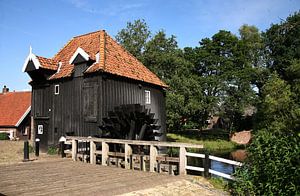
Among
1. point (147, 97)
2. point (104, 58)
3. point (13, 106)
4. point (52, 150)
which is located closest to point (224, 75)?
point (147, 97)

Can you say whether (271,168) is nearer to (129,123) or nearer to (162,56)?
(129,123)

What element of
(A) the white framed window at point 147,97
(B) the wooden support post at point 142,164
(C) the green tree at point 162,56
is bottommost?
(B) the wooden support post at point 142,164

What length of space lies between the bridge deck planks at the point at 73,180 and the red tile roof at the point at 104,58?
23.6ft

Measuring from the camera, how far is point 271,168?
255 inches

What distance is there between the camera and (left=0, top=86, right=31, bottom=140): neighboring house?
101ft

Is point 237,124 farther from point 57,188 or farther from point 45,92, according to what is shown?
point 57,188

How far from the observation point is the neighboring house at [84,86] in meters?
16.6

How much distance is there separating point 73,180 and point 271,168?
15.9ft

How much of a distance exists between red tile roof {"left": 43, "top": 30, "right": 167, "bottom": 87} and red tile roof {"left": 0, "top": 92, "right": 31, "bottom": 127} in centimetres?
1311

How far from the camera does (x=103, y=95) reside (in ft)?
54.0

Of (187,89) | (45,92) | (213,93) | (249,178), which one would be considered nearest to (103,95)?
(45,92)

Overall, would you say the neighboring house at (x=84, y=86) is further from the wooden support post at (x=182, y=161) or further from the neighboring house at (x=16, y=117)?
the neighboring house at (x=16, y=117)

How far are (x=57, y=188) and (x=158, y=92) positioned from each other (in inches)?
581

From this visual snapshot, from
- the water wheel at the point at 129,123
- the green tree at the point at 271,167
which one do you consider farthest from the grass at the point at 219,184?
the water wheel at the point at 129,123
